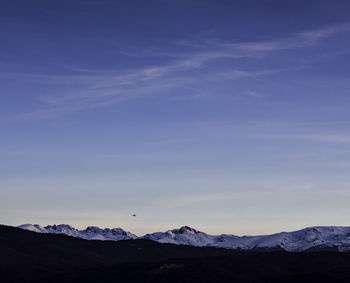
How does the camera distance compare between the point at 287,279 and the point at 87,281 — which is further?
the point at 87,281

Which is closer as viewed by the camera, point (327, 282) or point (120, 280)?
point (327, 282)

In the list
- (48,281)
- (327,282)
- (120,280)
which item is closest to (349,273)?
(327,282)

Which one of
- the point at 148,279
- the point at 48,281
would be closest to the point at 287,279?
the point at 148,279

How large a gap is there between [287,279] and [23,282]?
84699mm

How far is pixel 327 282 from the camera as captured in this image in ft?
550

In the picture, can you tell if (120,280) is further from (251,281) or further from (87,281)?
(251,281)

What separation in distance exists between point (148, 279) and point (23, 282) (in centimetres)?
4101

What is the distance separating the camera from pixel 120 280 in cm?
19650

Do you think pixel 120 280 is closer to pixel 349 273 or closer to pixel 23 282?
pixel 23 282

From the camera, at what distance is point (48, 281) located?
197000mm

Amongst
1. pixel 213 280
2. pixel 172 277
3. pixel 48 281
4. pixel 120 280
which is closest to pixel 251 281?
pixel 213 280

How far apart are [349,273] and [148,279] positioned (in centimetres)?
6101

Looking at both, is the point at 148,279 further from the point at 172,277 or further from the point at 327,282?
the point at 327,282

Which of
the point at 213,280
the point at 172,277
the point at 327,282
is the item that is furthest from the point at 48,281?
the point at 327,282
